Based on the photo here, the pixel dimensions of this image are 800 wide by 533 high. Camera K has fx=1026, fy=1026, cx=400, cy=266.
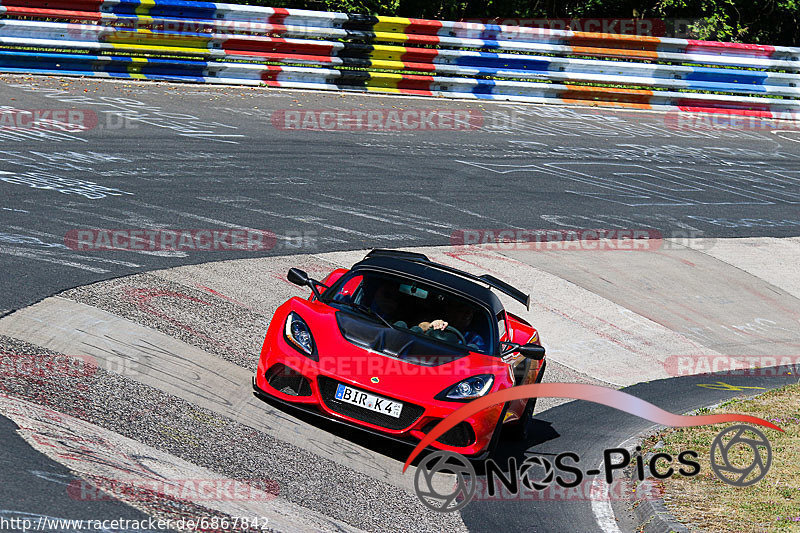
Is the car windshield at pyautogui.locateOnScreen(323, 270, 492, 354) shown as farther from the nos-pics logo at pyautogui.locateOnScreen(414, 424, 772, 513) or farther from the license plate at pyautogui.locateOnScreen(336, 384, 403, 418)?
the nos-pics logo at pyautogui.locateOnScreen(414, 424, 772, 513)

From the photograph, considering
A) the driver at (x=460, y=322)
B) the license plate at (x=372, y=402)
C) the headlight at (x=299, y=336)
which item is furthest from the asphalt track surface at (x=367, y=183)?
the headlight at (x=299, y=336)

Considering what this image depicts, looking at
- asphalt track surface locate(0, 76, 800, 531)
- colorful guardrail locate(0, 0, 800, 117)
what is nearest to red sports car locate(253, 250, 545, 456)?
asphalt track surface locate(0, 76, 800, 531)

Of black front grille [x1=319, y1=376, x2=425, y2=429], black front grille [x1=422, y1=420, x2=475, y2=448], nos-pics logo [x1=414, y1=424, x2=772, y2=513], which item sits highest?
black front grille [x1=319, y1=376, x2=425, y2=429]

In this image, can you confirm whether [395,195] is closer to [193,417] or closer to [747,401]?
[747,401]

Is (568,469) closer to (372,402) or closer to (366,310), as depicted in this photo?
(372,402)

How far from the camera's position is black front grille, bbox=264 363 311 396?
24.9 feet

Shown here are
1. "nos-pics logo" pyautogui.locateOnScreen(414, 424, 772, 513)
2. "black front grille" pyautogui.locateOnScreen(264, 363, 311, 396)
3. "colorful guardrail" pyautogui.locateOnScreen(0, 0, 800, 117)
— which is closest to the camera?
"nos-pics logo" pyautogui.locateOnScreen(414, 424, 772, 513)

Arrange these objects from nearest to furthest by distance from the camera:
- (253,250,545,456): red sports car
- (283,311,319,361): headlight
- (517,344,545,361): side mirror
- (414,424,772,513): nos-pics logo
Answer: (414,424,772,513): nos-pics logo < (253,250,545,456): red sports car < (283,311,319,361): headlight < (517,344,545,361): side mirror

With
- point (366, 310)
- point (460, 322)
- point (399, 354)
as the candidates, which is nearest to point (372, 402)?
point (399, 354)

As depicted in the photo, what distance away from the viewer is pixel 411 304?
861 cm

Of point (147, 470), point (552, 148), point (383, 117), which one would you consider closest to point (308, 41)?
point (383, 117)

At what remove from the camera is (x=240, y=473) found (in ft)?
21.8

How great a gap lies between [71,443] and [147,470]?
19.9 inches

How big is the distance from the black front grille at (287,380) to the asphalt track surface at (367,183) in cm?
151
